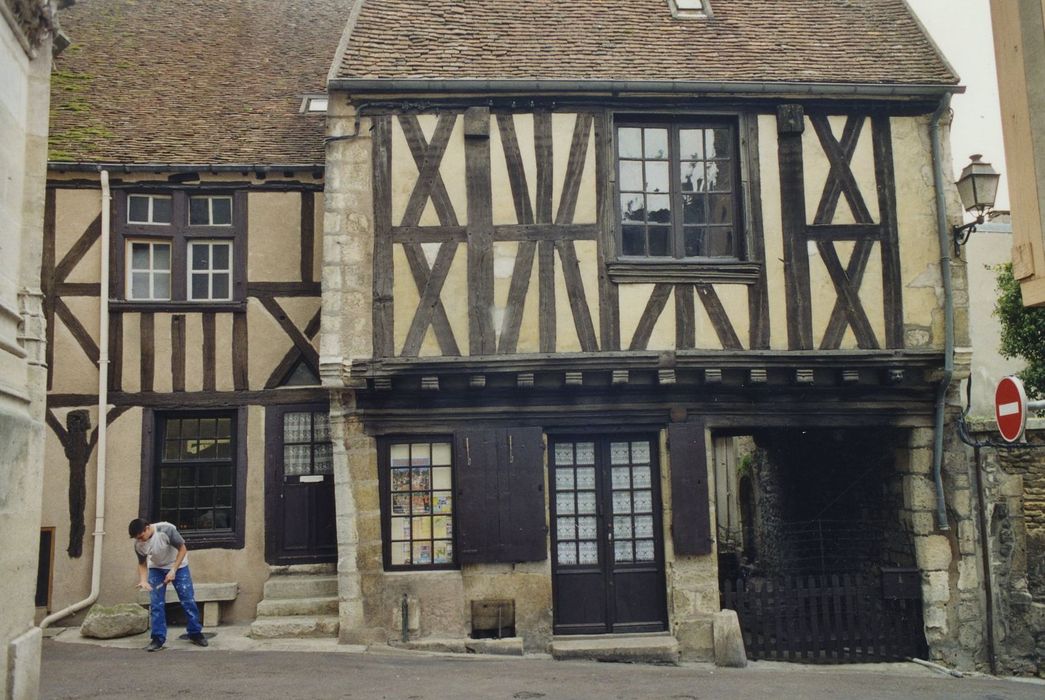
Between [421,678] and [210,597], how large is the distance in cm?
310

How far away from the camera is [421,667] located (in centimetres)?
776

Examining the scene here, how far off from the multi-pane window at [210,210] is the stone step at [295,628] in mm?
4320

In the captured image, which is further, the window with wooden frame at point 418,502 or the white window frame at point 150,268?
the white window frame at point 150,268

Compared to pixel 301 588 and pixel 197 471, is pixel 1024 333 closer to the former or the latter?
pixel 301 588

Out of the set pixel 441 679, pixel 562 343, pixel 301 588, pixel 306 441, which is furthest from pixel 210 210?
pixel 441 679

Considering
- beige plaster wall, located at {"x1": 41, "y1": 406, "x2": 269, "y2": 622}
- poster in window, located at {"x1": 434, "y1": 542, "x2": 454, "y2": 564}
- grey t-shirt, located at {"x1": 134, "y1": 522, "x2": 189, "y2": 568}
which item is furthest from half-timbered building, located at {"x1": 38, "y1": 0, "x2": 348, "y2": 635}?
poster in window, located at {"x1": 434, "y1": 542, "x2": 454, "y2": 564}

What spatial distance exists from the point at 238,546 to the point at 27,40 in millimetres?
5486

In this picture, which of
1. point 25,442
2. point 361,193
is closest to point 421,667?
point 25,442

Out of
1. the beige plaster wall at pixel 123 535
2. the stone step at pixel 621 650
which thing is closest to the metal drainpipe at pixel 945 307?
the stone step at pixel 621 650

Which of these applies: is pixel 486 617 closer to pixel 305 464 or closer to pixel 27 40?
pixel 305 464

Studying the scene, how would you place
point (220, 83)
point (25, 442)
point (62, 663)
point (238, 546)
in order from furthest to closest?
point (220, 83), point (238, 546), point (62, 663), point (25, 442)

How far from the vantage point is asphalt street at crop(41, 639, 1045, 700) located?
697 centimetres

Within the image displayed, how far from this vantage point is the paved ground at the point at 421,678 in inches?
275

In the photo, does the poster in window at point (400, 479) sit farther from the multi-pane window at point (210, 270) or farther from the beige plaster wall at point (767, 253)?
the multi-pane window at point (210, 270)
